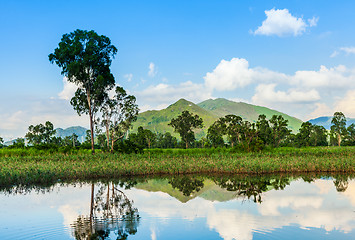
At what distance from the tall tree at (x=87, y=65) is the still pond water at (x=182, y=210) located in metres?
26.9

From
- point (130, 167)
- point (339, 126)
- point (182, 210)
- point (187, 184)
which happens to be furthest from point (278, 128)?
point (182, 210)

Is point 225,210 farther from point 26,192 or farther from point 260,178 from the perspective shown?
point 26,192

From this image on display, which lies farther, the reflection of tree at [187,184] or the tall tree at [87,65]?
the tall tree at [87,65]

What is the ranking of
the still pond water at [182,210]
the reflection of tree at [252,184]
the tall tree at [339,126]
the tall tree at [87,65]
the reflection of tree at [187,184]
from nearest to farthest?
the still pond water at [182,210]
the reflection of tree at [252,184]
the reflection of tree at [187,184]
the tall tree at [87,65]
the tall tree at [339,126]

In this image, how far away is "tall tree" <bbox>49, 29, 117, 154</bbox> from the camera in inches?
1925

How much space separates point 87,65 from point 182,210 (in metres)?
38.7

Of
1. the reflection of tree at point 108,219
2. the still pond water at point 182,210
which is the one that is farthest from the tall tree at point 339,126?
the reflection of tree at point 108,219

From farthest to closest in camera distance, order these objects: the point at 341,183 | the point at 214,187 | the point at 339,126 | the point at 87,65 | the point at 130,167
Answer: the point at 339,126
the point at 87,65
the point at 130,167
the point at 341,183
the point at 214,187

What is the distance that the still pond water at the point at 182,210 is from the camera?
43.4ft

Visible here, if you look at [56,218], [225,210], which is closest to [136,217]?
[56,218]

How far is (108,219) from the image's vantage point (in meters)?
15.2

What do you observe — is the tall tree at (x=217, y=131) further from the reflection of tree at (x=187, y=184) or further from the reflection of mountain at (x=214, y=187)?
the reflection of tree at (x=187, y=184)

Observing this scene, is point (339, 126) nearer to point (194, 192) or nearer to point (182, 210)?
point (194, 192)

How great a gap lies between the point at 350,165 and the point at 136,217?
96.9 feet
